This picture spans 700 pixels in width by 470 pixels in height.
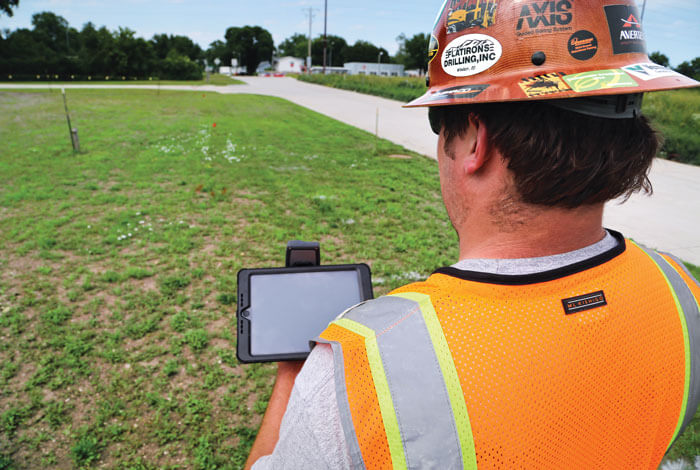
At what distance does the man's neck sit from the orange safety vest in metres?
0.07

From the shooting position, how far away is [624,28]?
3.34 ft

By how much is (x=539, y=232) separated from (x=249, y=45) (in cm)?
11937

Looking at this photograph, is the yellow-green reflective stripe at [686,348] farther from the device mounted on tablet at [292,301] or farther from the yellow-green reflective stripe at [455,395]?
the device mounted on tablet at [292,301]

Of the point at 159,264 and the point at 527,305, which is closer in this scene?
Answer: the point at 527,305

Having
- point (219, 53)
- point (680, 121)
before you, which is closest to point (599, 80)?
point (680, 121)

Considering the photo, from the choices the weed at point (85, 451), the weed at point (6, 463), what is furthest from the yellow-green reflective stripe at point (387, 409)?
the weed at point (6, 463)

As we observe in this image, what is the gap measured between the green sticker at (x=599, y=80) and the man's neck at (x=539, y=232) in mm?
246

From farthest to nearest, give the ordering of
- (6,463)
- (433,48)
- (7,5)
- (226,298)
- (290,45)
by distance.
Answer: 1. (290,45)
2. (7,5)
3. (226,298)
4. (6,463)
5. (433,48)

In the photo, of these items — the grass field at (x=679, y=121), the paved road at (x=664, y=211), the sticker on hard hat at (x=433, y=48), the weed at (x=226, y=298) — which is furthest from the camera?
the grass field at (x=679, y=121)

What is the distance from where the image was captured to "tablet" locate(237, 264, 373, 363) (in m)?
1.45

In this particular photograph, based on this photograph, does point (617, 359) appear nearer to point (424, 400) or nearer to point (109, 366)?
point (424, 400)

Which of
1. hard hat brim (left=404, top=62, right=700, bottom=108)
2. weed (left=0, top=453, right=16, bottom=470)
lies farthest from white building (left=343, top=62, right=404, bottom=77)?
hard hat brim (left=404, top=62, right=700, bottom=108)

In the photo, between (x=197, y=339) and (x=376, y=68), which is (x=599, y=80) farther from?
(x=376, y=68)

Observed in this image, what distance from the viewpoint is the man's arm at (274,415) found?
4.24ft
